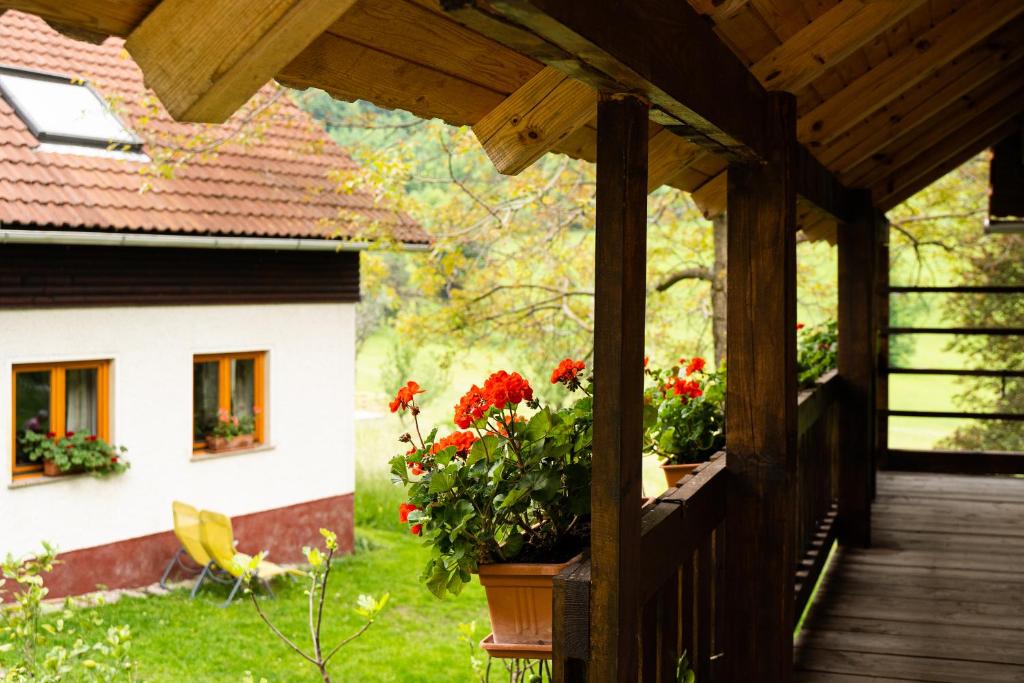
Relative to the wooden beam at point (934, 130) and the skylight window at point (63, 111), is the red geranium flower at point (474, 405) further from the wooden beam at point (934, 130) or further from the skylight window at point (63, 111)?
the skylight window at point (63, 111)

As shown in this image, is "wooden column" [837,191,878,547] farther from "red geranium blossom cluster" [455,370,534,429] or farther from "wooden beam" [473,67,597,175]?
"wooden beam" [473,67,597,175]

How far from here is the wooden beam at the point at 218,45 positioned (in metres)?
1.02

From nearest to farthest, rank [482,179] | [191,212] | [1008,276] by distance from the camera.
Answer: [191,212] < [1008,276] < [482,179]

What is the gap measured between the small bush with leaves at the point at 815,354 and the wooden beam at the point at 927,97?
35.7 inches

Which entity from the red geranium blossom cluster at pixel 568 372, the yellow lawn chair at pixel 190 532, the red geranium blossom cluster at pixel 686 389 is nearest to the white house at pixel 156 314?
the yellow lawn chair at pixel 190 532

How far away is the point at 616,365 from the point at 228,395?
8.34m

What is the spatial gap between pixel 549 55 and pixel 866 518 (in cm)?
462

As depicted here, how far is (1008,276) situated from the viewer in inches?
475

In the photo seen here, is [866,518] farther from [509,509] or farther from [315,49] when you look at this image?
[315,49]

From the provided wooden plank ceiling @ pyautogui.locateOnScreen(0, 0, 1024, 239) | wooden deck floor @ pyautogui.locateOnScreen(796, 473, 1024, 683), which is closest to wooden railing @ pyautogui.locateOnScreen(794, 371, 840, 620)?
wooden deck floor @ pyautogui.locateOnScreen(796, 473, 1024, 683)

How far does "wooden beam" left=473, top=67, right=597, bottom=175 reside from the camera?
1823 mm

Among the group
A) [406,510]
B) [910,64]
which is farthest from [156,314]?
[406,510]

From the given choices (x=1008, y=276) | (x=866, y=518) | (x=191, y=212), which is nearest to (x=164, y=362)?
(x=191, y=212)

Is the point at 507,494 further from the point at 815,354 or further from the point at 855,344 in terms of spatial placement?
the point at 855,344
